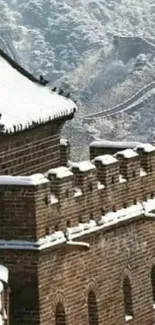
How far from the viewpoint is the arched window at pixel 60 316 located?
21625 millimetres

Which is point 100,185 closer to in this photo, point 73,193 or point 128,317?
point 73,193

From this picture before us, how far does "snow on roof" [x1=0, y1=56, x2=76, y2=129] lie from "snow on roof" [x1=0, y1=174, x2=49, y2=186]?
904mm

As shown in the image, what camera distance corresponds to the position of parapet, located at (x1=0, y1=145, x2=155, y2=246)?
2078 centimetres

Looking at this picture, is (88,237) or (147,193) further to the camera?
(147,193)

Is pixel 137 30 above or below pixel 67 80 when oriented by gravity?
above

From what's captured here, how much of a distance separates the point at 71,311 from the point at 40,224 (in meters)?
1.59

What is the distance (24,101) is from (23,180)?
250cm

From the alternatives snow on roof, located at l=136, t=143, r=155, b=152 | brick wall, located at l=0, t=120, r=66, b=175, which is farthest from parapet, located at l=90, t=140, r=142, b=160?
brick wall, located at l=0, t=120, r=66, b=175

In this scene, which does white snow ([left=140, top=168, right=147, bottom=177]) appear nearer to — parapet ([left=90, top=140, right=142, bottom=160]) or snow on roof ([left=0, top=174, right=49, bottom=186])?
parapet ([left=90, top=140, right=142, bottom=160])

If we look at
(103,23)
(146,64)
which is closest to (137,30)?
(103,23)

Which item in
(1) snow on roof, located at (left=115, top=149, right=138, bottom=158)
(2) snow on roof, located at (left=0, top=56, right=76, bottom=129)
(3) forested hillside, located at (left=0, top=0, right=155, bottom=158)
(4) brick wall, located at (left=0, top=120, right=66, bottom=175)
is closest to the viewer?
(2) snow on roof, located at (left=0, top=56, right=76, bottom=129)

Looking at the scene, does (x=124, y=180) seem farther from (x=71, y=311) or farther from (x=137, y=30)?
(x=137, y=30)

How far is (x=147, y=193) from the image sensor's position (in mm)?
24406

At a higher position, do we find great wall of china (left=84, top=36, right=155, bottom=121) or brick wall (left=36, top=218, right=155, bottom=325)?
great wall of china (left=84, top=36, right=155, bottom=121)
